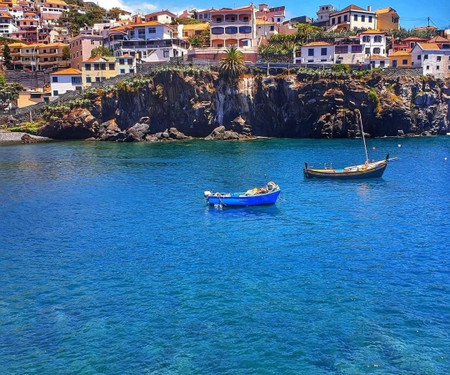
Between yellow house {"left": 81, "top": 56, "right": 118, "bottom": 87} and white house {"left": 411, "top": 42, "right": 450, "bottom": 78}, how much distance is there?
71.8m

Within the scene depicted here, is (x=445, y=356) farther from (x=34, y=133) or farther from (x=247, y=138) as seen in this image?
(x=34, y=133)

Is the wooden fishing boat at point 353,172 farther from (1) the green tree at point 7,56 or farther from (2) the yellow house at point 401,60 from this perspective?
(1) the green tree at point 7,56

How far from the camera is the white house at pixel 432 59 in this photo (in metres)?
108

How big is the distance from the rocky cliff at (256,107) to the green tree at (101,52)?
76.3 feet

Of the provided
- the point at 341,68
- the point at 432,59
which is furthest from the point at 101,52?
the point at 432,59

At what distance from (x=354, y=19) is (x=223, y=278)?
12410 cm

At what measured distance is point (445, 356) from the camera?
851 inches

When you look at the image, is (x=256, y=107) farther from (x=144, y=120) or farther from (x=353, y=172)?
(x=353, y=172)

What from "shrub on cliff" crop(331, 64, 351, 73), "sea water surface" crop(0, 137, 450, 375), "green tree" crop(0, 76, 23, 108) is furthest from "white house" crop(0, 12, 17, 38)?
"sea water surface" crop(0, 137, 450, 375)

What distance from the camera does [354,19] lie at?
446 feet

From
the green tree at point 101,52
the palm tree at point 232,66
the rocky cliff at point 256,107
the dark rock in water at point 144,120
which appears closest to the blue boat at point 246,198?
the rocky cliff at point 256,107

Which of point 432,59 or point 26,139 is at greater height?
point 432,59

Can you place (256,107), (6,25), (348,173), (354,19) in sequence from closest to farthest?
(348,173), (256,107), (354,19), (6,25)

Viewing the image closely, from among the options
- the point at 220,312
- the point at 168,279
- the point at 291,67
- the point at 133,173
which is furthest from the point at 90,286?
the point at 291,67
